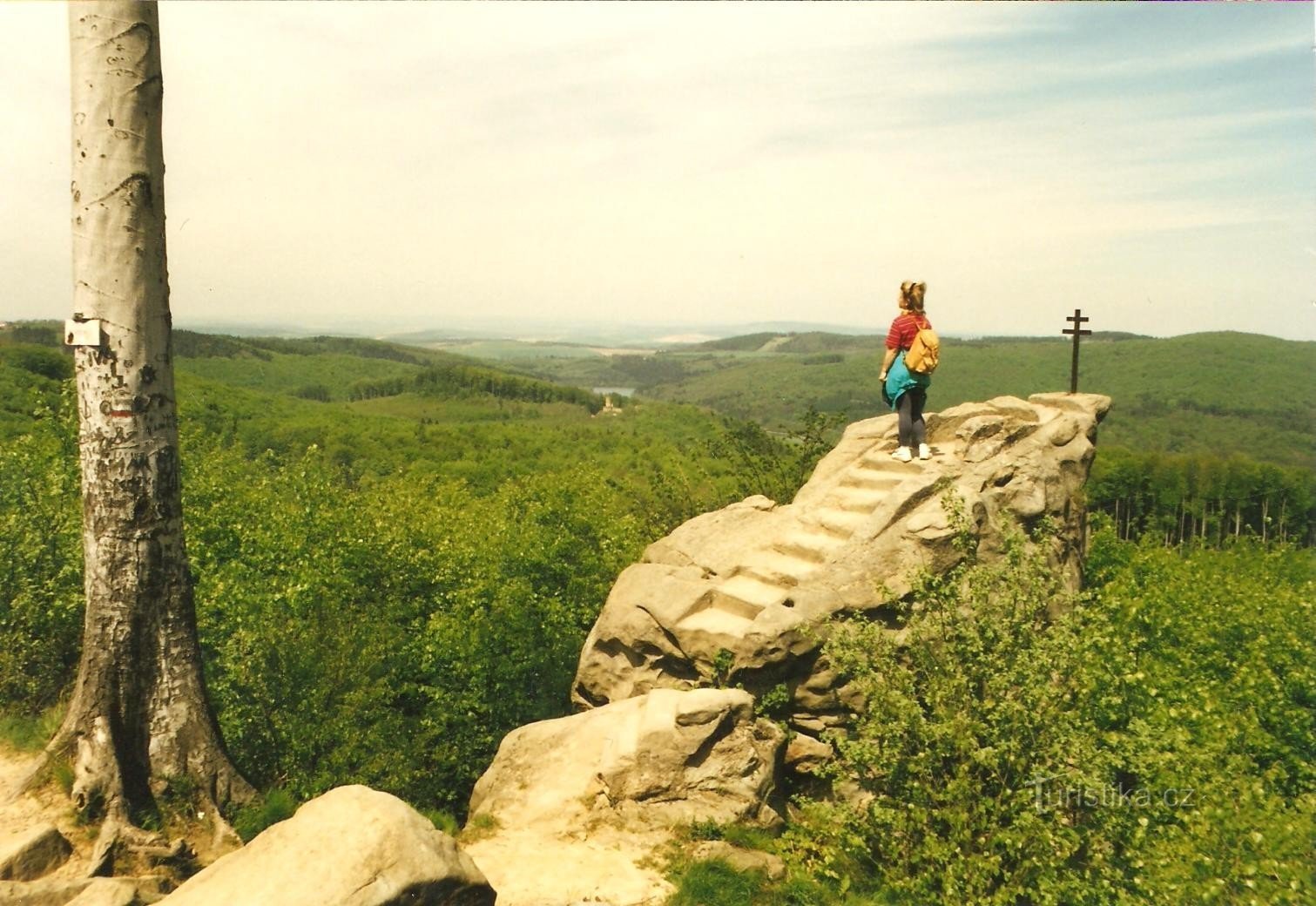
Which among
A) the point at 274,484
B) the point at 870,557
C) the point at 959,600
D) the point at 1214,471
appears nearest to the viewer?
the point at 959,600

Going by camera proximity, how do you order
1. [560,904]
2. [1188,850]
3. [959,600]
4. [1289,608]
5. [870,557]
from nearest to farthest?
[560,904] → [1188,850] → [959,600] → [870,557] → [1289,608]

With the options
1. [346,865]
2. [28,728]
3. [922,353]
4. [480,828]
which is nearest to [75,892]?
[346,865]

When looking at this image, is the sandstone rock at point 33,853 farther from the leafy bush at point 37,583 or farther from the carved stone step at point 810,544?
the carved stone step at point 810,544

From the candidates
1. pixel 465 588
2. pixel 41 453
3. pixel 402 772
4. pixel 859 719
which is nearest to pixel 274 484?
pixel 41 453

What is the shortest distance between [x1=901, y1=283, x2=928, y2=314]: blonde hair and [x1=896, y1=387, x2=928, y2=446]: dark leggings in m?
1.45

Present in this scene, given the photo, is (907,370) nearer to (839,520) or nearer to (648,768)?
(839,520)

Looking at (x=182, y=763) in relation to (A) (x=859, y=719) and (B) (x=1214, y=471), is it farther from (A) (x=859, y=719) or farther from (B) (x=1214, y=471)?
(B) (x=1214, y=471)

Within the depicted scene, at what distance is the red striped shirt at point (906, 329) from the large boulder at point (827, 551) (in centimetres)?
226

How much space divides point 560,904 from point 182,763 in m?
3.97

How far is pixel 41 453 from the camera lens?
71.0ft

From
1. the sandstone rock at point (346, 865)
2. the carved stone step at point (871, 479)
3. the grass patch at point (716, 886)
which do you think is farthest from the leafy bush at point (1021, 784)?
the carved stone step at point (871, 479)

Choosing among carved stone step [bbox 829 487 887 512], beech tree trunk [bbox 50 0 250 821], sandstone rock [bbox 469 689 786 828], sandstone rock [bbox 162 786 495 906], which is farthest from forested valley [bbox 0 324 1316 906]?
carved stone step [bbox 829 487 887 512]

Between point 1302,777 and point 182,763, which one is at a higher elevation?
point 182,763

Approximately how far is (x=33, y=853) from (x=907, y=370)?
1320 cm
